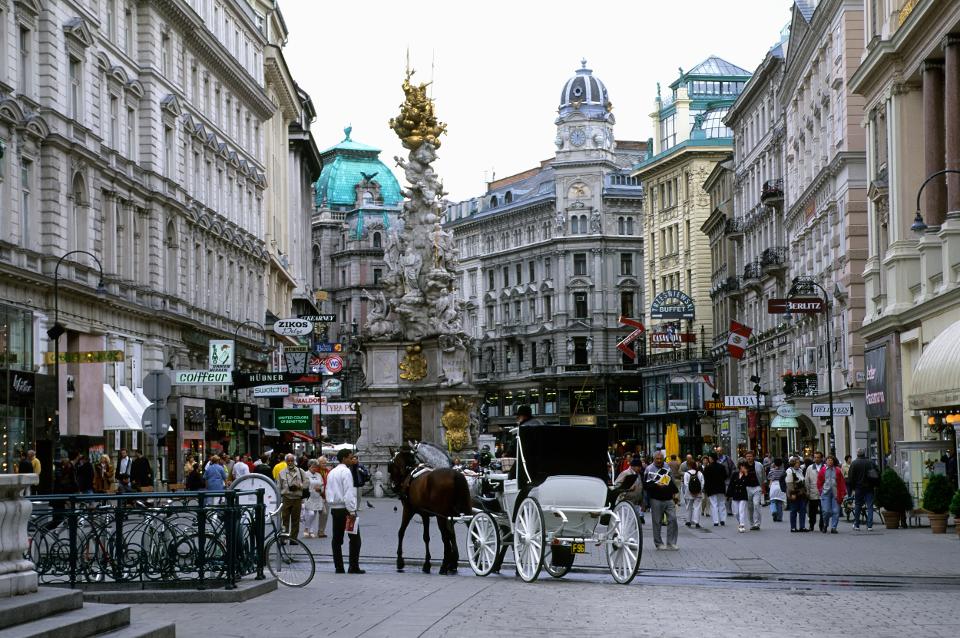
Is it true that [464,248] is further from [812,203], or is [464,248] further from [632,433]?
[812,203]

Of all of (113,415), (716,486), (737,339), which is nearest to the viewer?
(716,486)

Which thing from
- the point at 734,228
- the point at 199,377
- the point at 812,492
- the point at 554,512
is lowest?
the point at 812,492

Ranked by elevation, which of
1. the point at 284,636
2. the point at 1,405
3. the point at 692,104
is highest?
the point at 692,104

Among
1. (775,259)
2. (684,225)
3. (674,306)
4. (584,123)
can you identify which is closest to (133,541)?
(775,259)

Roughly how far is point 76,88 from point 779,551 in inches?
1028

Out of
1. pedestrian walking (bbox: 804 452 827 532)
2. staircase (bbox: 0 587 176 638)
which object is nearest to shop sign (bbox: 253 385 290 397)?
pedestrian walking (bbox: 804 452 827 532)

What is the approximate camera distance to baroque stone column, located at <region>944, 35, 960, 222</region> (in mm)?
37281

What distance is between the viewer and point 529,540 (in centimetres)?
2305

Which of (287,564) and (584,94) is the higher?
(584,94)

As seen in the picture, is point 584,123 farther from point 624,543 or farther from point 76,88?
point 624,543

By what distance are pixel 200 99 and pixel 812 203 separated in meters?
24.2

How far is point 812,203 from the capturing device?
67188mm

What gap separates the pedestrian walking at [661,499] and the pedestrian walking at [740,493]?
5.62 meters

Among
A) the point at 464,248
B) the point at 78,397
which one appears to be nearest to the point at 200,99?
the point at 78,397
